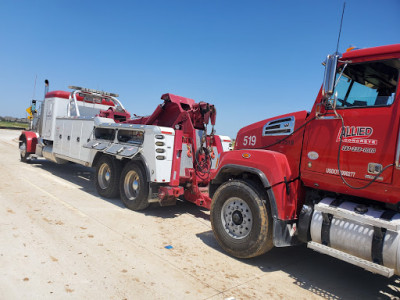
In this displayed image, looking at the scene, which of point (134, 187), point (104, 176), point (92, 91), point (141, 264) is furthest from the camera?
point (92, 91)

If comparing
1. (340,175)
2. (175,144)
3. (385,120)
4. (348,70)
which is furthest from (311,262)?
(175,144)

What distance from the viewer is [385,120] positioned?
10.3 feet

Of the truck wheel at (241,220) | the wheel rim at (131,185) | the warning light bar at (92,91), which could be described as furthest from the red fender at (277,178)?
the warning light bar at (92,91)

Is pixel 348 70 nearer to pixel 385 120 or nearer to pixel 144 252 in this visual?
pixel 385 120

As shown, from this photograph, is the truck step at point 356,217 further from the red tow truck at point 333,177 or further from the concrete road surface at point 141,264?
the concrete road surface at point 141,264

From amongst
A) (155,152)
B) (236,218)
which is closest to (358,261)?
(236,218)

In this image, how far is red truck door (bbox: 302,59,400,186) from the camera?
3139 mm

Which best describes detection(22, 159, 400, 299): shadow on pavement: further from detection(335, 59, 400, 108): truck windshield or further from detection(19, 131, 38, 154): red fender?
detection(19, 131, 38, 154): red fender

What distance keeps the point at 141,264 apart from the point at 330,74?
3353 millimetres

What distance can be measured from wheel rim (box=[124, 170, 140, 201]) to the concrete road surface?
0.54m

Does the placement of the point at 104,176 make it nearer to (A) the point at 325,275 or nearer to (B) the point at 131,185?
(B) the point at 131,185

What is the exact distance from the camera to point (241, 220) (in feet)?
13.8

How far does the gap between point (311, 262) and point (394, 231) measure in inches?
68.7

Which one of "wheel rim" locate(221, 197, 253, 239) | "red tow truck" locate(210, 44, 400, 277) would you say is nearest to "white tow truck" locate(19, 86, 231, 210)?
"wheel rim" locate(221, 197, 253, 239)
